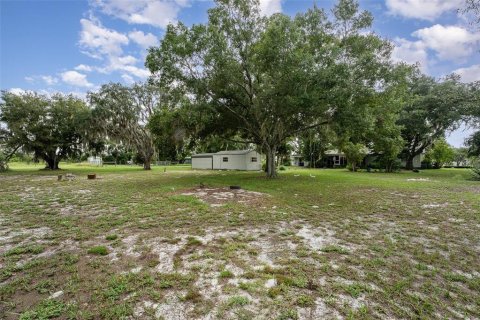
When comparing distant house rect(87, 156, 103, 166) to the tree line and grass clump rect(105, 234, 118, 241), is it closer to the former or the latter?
the tree line

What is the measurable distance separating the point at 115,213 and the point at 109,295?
164 inches

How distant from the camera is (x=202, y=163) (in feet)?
101

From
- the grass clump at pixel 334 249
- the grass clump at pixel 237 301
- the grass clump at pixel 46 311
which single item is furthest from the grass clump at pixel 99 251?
the grass clump at pixel 334 249

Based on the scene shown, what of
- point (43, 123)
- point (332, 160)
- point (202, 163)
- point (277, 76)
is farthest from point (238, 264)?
point (332, 160)

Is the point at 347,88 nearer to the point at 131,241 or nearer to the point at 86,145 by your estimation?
the point at 131,241

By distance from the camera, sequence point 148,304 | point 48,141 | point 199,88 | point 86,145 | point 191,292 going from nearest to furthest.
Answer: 1. point 148,304
2. point 191,292
3. point 199,88
4. point 48,141
5. point 86,145

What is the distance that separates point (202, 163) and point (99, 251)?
27282 millimetres

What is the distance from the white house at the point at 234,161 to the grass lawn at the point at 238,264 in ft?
69.4

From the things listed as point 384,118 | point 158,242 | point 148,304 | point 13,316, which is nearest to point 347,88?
point 384,118

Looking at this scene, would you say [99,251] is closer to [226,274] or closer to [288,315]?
[226,274]

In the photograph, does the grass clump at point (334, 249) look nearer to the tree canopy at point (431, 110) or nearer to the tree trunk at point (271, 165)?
the tree trunk at point (271, 165)

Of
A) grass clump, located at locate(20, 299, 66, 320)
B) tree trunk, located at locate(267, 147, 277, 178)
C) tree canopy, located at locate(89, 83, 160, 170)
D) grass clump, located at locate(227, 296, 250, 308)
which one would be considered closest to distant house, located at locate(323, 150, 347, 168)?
tree trunk, located at locate(267, 147, 277, 178)

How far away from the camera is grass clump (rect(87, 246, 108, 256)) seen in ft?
12.2

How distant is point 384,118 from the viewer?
575 inches
